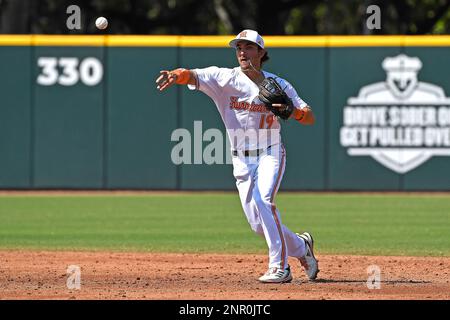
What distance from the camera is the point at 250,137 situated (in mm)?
8555

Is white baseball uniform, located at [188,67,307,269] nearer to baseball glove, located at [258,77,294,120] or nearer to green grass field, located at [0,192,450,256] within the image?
baseball glove, located at [258,77,294,120]

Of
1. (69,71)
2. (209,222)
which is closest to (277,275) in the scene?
(209,222)

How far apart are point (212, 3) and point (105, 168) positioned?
59.9 feet

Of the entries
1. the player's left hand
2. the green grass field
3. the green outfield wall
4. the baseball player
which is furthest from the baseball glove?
the green outfield wall

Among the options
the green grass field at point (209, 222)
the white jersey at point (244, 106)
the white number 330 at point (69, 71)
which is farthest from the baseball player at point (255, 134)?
the white number 330 at point (69, 71)

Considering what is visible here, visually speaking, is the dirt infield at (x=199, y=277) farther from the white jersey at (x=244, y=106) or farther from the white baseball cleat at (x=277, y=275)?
the white jersey at (x=244, y=106)

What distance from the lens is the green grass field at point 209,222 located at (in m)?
12.0

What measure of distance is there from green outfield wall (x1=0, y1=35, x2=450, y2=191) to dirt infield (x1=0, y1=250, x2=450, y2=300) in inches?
320

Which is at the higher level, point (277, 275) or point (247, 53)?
point (247, 53)

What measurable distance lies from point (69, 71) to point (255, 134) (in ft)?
36.2

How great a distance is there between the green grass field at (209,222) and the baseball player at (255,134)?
2972 millimetres

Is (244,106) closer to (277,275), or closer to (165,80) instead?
(165,80)

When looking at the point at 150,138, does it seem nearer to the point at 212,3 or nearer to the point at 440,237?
the point at 440,237

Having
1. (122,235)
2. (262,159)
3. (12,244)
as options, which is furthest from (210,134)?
(262,159)
